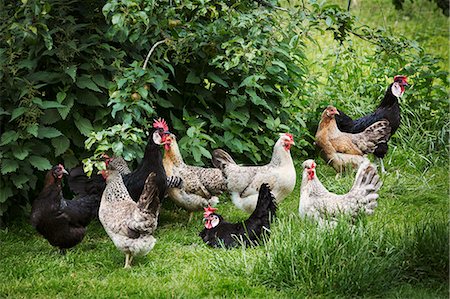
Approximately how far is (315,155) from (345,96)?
100 centimetres

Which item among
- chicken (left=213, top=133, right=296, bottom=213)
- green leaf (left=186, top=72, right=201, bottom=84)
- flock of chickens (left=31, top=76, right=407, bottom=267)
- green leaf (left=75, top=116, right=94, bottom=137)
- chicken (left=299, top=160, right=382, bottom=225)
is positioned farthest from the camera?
green leaf (left=186, top=72, right=201, bottom=84)

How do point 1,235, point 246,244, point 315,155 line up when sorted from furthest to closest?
point 315,155 < point 1,235 < point 246,244

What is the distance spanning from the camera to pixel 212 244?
22.3 feet

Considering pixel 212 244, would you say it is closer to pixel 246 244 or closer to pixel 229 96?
pixel 246 244

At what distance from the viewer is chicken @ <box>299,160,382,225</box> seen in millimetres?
6559

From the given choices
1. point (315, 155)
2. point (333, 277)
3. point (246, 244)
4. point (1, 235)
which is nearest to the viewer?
point (333, 277)

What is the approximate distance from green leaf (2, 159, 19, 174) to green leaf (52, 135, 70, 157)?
1.25ft

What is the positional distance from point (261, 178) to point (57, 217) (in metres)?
1.92

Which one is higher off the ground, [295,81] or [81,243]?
[295,81]

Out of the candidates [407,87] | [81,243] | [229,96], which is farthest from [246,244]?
[407,87]

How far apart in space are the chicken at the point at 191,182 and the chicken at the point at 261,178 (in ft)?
0.37

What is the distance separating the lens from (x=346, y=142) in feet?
28.2

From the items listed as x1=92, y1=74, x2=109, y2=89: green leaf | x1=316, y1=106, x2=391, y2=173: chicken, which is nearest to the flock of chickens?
x1=92, y1=74, x2=109, y2=89: green leaf

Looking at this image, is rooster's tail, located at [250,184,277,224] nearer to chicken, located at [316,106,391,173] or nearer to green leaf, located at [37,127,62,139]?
green leaf, located at [37,127,62,139]
